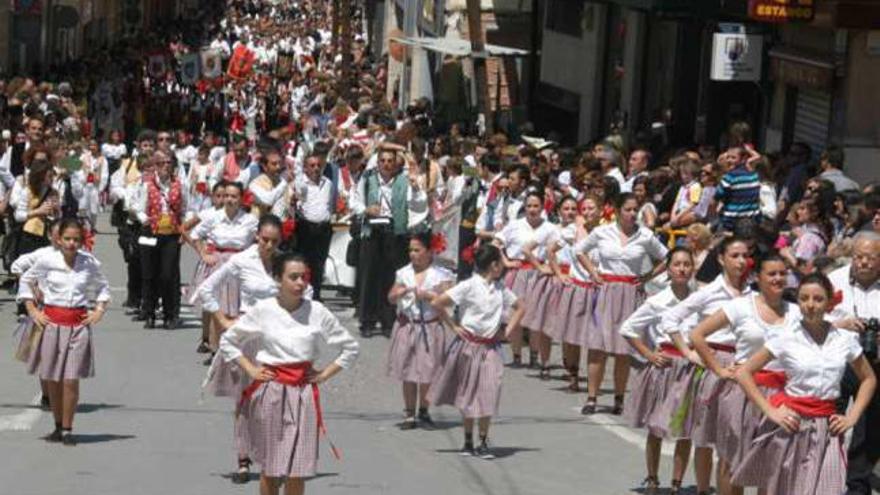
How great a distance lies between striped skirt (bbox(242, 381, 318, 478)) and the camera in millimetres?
12609

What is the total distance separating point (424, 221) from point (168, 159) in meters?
2.58

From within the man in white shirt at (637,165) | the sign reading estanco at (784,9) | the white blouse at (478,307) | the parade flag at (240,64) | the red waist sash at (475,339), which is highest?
the sign reading estanco at (784,9)

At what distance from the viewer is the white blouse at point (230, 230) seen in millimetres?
19594

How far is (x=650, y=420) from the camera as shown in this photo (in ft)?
47.1

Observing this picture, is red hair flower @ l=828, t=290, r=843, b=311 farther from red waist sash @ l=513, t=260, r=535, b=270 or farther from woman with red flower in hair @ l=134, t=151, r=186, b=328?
woman with red flower in hair @ l=134, t=151, r=186, b=328

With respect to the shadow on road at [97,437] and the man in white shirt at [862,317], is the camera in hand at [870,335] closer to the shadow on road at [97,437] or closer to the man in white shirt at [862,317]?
the man in white shirt at [862,317]

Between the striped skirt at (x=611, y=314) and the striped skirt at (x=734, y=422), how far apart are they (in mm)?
4519

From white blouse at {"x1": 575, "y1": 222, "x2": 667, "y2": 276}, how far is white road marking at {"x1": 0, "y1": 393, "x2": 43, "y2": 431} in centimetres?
446

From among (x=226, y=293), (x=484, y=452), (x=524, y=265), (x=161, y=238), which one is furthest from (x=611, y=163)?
(x=484, y=452)

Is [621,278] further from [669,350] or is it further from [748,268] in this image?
[748,268]

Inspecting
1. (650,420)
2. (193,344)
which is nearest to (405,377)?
(650,420)

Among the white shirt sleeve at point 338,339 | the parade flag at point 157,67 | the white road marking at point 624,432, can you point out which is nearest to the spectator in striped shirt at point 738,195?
the white road marking at point 624,432

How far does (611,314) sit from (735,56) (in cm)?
924

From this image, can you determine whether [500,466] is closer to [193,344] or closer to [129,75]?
[193,344]
